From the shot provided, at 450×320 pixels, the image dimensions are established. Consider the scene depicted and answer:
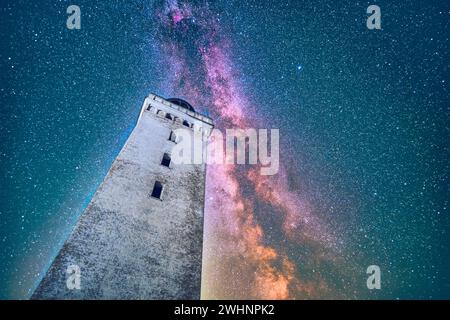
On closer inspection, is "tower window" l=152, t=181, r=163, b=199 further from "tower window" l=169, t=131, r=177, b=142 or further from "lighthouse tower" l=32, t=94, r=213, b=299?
"tower window" l=169, t=131, r=177, b=142

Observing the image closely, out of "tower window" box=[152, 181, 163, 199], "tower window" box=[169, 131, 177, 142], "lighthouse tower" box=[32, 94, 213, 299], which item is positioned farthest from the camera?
"tower window" box=[169, 131, 177, 142]

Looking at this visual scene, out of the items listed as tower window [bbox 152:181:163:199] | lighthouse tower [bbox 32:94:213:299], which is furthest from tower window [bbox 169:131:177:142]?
tower window [bbox 152:181:163:199]

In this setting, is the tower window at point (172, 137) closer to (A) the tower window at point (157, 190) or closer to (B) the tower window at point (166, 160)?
(B) the tower window at point (166, 160)

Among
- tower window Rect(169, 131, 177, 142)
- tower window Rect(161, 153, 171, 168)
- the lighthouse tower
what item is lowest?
the lighthouse tower

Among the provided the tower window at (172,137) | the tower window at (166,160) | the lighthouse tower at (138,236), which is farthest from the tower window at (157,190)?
the tower window at (172,137)
